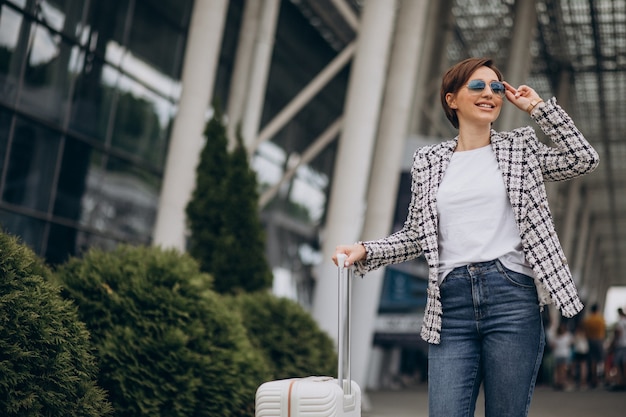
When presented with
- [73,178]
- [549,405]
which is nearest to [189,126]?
[73,178]

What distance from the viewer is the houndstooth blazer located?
134 inches

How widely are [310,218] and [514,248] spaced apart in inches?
1063

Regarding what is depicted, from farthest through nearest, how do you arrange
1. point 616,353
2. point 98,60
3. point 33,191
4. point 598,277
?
point 598,277 < point 616,353 < point 98,60 < point 33,191

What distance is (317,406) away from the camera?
3.64 meters

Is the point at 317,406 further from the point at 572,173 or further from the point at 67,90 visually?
the point at 67,90

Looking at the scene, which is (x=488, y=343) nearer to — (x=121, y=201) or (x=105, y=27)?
(x=105, y=27)

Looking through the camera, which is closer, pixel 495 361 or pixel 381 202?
pixel 495 361

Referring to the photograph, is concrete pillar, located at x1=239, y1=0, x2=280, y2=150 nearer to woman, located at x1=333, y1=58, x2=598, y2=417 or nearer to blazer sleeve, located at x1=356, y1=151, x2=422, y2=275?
blazer sleeve, located at x1=356, y1=151, x2=422, y2=275

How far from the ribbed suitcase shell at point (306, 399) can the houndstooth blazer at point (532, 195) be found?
424 millimetres

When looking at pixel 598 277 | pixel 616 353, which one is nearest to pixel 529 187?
pixel 616 353

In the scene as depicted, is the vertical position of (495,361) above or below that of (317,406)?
above

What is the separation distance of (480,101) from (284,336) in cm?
763

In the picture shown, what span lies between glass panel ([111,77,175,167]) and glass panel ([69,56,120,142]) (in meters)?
0.39

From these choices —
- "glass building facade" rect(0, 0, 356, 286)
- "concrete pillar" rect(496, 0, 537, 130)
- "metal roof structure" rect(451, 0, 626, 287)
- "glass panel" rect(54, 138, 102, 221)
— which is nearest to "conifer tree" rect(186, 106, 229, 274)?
"glass building facade" rect(0, 0, 356, 286)
